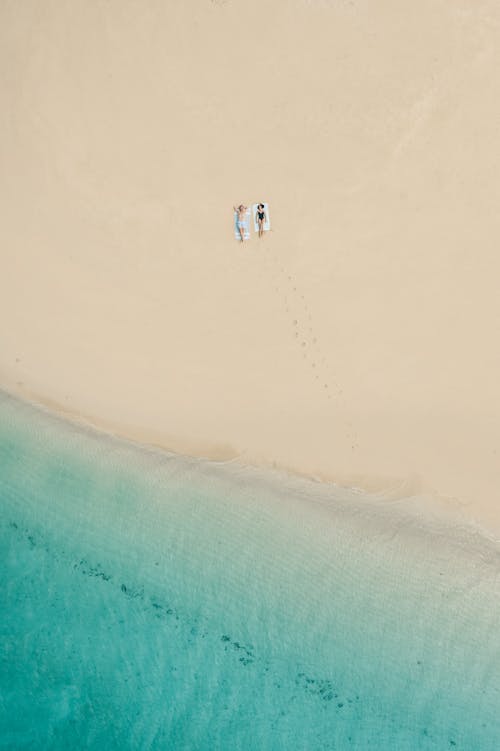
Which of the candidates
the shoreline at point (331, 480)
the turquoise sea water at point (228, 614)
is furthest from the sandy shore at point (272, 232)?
the turquoise sea water at point (228, 614)

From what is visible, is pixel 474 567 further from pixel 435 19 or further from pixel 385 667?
pixel 435 19

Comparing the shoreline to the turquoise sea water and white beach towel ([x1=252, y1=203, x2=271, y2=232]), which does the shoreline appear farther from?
white beach towel ([x1=252, y1=203, x2=271, y2=232])

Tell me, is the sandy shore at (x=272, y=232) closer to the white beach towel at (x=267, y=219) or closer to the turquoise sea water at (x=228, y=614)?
the white beach towel at (x=267, y=219)

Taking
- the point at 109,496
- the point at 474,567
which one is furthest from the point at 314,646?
the point at 109,496

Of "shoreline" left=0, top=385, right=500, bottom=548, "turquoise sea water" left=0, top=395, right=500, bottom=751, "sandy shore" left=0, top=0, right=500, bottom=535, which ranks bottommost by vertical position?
"turquoise sea water" left=0, top=395, right=500, bottom=751

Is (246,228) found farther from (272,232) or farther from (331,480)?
(331,480)

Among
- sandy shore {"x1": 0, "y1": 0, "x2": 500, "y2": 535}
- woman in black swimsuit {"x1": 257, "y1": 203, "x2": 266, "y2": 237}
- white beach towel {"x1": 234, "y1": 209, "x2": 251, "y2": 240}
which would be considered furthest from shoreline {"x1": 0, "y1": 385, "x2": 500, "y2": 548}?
woman in black swimsuit {"x1": 257, "y1": 203, "x2": 266, "y2": 237}

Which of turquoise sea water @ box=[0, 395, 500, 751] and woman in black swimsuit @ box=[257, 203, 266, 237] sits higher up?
woman in black swimsuit @ box=[257, 203, 266, 237]

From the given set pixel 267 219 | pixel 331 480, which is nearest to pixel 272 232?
pixel 267 219
